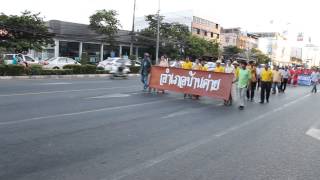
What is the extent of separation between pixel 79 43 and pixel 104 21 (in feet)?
15.2

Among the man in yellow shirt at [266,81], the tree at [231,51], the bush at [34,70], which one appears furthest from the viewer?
the tree at [231,51]

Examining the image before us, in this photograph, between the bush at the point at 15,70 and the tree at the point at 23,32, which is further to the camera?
the tree at the point at 23,32

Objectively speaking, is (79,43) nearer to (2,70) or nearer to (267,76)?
(2,70)

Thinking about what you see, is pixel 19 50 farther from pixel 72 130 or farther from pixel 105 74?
pixel 72 130

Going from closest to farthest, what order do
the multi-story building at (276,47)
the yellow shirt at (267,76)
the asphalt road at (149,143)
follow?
1. the asphalt road at (149,143)
2. the yellow shirt at (267,76)
3. the multi-story building at (276,47)

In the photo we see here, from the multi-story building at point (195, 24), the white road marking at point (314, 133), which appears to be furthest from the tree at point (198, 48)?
the white road marking at point (314, 133)

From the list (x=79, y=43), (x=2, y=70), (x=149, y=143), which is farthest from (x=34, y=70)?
(x=79, y=43)

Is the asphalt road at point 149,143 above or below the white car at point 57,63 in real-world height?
below

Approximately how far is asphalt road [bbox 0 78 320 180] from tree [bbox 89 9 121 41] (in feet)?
135

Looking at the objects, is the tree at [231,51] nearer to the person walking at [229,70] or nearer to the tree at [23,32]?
the tree at [23,32]

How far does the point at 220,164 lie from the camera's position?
266 inches

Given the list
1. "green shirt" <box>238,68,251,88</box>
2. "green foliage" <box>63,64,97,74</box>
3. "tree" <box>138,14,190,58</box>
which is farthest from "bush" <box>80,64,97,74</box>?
"tree" <box>138,14,190,58</box>

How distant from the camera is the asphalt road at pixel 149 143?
6.11 meters

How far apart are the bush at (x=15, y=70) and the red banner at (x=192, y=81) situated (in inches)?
454
